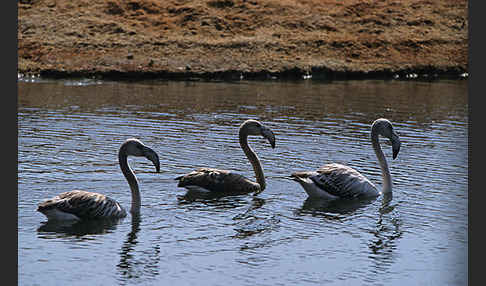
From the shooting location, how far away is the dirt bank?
108 feet

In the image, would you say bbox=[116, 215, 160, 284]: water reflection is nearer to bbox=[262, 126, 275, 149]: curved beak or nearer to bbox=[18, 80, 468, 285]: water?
bbox=[18, 80, 468, 285]: water

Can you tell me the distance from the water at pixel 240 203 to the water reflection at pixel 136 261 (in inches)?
1.0

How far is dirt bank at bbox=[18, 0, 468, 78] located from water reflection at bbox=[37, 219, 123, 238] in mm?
20721

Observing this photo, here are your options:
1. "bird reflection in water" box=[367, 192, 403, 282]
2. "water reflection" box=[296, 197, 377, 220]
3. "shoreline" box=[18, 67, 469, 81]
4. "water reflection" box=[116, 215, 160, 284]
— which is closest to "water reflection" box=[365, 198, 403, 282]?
"bird reflection in water" box=[367, 192, 403, 282]

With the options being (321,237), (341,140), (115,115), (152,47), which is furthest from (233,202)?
(152,47)

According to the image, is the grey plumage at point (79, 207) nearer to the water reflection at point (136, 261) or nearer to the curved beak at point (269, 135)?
the water reflection at point (136, 261)

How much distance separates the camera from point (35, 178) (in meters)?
13.9

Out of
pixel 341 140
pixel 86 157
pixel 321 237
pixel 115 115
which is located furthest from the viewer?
pixel 115 115

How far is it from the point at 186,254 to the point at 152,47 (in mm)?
24315

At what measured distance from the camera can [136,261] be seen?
1017 centimetres

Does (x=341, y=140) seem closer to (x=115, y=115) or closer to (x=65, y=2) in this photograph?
(x=115, y=115)

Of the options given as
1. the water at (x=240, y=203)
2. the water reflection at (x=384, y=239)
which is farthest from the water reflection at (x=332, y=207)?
the water reflection at (x=384, y=239)

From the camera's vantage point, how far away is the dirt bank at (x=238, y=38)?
108 ft

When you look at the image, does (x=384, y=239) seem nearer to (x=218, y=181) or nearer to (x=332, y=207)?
(x=332, y=207)
